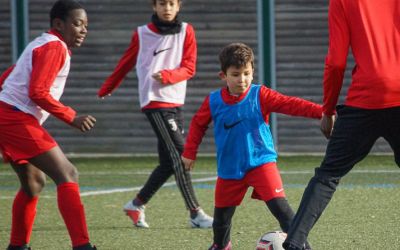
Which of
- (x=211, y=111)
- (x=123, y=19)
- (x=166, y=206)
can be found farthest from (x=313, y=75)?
(x=211, y=111)

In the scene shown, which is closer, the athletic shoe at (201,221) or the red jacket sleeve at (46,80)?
the red jacket sleeve at (46,80)

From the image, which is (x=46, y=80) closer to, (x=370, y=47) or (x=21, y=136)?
(x=21, y=136)

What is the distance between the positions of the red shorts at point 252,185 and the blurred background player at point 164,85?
1808 millimetres

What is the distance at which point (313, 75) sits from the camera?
1688cm

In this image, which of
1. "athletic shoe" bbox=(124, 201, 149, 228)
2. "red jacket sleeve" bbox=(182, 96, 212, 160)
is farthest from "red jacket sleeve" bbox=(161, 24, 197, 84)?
"red jacket sleeve" bbox=(182, 96, 212, 160)

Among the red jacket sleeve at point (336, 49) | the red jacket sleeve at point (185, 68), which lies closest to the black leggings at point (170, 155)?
the red jacket sleeve at point (185, 68)

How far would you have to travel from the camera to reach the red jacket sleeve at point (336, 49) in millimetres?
6719

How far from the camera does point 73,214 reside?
7.46 m

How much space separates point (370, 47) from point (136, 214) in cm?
350

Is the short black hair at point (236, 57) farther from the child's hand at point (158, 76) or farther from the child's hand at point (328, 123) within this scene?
the child's hand at point (158, 76)

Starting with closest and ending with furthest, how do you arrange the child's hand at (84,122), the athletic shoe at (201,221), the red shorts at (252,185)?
the child's hand at (84,122) < the red shorts at (252,185) < the athletic shoe at (201,221)

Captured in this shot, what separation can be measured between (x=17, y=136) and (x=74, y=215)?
2.02 feet

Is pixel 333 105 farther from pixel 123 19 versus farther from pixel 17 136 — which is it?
pixel 123 19

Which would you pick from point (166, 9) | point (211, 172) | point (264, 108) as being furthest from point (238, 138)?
point (211, 172)
